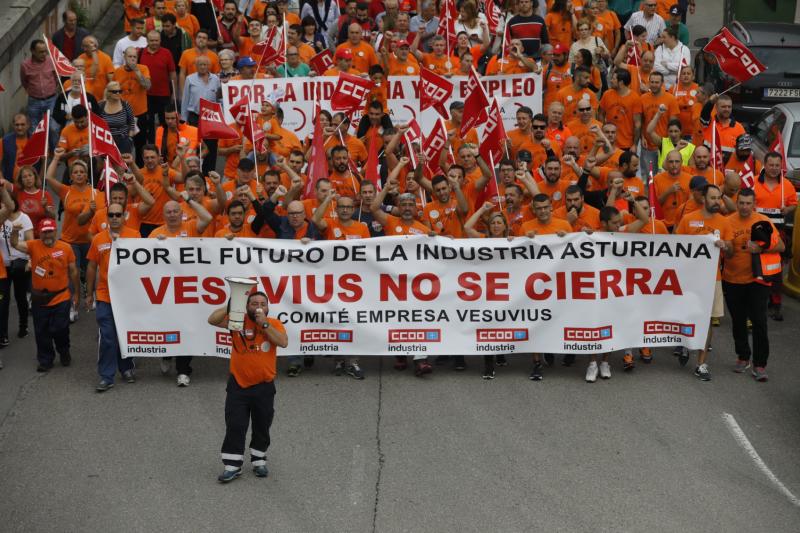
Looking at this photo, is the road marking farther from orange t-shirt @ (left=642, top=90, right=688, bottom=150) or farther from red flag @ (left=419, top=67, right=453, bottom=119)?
orange t-shirt @ (left=642, top=90, right=688, bottom=150)

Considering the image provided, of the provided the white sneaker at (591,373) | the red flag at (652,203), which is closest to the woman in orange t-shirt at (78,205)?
the white sneaker at (591,373)

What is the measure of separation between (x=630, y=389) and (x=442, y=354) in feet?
6.17

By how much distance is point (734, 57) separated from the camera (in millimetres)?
17547

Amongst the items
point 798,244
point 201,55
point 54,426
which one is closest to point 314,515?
point 54,426

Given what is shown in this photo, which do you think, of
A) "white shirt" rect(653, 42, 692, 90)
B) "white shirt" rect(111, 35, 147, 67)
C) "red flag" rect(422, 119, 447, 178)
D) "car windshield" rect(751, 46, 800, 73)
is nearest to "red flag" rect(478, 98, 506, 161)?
"red flag" rect(422, 119, 447, 178)

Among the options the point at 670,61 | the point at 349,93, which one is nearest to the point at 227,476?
the point at 349,93

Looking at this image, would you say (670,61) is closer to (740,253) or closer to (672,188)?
(672,188)

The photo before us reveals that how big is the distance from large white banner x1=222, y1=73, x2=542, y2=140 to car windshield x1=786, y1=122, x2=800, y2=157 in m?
3.40

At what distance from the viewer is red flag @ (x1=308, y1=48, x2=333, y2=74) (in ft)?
61.7

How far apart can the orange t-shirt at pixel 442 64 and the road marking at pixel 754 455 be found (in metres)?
8.36

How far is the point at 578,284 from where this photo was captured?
523 inches

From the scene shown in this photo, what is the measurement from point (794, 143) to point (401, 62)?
5493mm

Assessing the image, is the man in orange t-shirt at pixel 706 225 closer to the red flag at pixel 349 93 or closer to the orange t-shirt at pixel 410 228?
the orange t-shirt at pixel 410 228

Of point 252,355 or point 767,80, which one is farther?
point 767,80
